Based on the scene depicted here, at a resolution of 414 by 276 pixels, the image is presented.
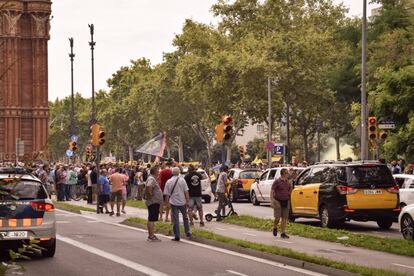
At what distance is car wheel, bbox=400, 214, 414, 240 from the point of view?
801 inches

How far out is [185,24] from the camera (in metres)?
73.7

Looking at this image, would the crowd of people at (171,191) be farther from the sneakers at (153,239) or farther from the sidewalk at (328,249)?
the sidewalk at (328,249)

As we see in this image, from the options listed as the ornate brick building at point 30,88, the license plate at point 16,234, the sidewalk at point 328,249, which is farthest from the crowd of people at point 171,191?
the ornate brick building at point 30,88

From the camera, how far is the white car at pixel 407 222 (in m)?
20.3

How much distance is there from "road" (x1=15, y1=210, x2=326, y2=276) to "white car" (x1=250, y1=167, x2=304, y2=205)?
1527 centimetres

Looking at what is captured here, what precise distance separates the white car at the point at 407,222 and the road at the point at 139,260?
4026 mm

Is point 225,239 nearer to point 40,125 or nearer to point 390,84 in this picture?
point 390,84

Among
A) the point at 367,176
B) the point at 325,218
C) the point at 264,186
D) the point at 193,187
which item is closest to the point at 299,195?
the point at 325,218

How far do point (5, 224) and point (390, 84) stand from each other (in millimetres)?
27174

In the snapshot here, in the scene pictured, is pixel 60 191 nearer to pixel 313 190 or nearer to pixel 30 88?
pixel 313 190

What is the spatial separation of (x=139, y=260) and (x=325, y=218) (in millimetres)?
8959

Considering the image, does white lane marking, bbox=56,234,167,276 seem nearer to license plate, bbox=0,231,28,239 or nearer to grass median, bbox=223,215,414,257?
license plate, bbox=0,231,28,239

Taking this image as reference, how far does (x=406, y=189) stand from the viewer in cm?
2633

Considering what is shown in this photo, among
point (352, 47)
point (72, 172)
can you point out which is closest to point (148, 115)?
point (352, 47)
